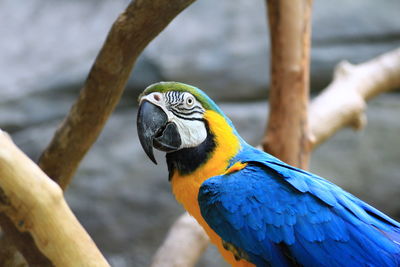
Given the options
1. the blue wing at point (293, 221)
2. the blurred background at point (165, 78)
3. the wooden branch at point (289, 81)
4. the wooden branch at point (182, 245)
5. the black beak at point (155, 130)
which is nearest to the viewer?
the blue wing at point (293, 221)

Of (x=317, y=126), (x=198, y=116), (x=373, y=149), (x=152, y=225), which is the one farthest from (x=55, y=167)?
(x=373, y=149)

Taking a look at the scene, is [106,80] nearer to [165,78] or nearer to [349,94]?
[349,94]

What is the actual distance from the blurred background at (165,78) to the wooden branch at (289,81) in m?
1.63

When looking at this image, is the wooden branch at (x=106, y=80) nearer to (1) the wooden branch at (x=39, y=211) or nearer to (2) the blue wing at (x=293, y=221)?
(2) the blue wing at (x=293, y=221)

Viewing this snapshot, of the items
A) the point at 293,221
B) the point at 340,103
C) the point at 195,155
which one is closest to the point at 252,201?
the point at 293,221

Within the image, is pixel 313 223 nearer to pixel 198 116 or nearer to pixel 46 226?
pixel 198 116

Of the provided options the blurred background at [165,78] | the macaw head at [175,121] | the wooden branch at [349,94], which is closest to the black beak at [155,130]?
the macaw head at [175,121]

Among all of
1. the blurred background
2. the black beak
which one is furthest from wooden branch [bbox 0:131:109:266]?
the blurred background

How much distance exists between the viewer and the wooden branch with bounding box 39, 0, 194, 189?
1.54m

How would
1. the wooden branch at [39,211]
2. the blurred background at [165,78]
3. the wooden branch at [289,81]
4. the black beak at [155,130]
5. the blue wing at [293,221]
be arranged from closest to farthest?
the wooden branch at [39,211] < the blue wing at [293,221] < the black beak at [155,130] < the wooden branch at [289,81] < the blurred background at [165,78]

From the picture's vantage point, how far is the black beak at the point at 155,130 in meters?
1.52

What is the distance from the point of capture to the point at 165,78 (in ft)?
12.5

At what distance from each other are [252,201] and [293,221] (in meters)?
0.12

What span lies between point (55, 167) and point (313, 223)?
2.95ft
